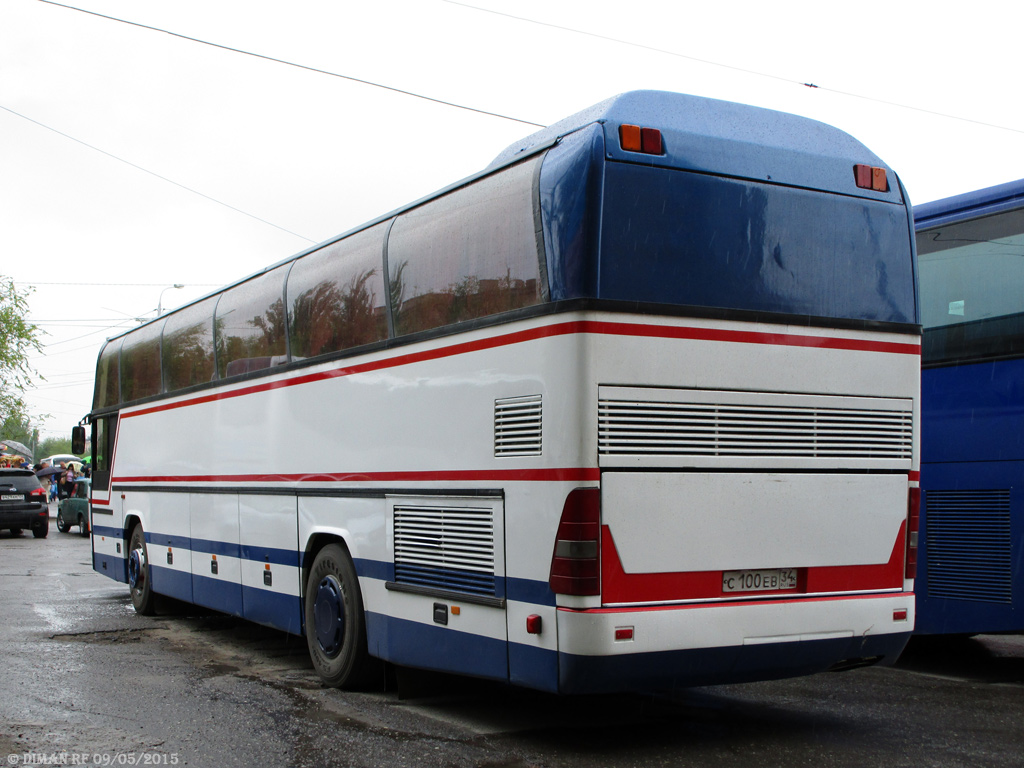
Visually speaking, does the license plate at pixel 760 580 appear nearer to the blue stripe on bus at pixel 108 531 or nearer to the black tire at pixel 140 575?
the black tire at pixel 140 575

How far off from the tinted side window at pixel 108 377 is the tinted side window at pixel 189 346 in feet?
6.37

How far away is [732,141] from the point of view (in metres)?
→ 6.23

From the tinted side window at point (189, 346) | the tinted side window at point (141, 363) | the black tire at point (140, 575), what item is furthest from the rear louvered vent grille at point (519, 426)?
the black tire at point (140, 575)

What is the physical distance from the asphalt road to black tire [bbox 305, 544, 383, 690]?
0.50 ft

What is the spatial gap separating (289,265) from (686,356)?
457 centimetres

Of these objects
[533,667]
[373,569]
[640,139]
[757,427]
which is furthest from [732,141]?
[373,569]

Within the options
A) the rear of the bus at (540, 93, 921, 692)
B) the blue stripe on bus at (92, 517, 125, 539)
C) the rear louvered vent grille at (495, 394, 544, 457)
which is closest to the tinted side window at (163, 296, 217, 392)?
the blue stripe on bus at (92, 517, 125, 539)

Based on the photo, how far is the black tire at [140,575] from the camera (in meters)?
12.5

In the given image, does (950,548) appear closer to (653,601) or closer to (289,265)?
(653,601)

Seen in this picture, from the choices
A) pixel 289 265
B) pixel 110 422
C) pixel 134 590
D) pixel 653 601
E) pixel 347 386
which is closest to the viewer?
pixel 653 601

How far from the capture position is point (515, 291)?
238 inches

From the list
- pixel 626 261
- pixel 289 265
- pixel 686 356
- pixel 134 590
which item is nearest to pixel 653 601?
pixel 686 356

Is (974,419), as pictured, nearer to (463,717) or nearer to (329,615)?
(463,717)

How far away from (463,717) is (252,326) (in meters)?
4.32
